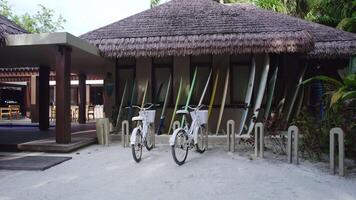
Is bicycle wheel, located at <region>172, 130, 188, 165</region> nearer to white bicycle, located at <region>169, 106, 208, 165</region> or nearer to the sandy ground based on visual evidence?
white bicycle, located at <region>169, 106, 208, 165</region>

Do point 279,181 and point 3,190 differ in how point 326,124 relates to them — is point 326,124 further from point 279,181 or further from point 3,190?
point 3,190

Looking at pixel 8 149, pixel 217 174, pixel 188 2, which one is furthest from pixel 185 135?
pixel 188 2

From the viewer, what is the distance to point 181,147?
20.1 ft

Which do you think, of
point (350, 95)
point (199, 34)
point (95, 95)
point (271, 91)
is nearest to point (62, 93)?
point (199, 34)

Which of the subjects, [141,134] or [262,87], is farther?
[262,87]

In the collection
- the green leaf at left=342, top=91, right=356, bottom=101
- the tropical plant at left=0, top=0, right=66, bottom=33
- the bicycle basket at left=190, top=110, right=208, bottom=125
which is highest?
the tropical plant at left=0, top=0, right=66, bottom=33

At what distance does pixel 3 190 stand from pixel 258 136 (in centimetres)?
448

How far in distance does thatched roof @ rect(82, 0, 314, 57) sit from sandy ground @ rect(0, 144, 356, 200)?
9.24 ft

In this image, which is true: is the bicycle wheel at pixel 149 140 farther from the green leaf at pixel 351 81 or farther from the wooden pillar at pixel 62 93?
the green leaf at pixel 351 81

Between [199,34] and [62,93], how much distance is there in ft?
11.5

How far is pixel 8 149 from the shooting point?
7.80 metres

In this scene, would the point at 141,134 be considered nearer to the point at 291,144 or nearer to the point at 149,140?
the point at 149,140

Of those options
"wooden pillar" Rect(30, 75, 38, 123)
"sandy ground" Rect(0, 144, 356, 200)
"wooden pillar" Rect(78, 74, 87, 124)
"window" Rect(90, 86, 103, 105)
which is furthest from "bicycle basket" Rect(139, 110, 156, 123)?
"window" Rect(90, 86, 103, 105)

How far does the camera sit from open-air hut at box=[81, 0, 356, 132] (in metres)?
8.36
